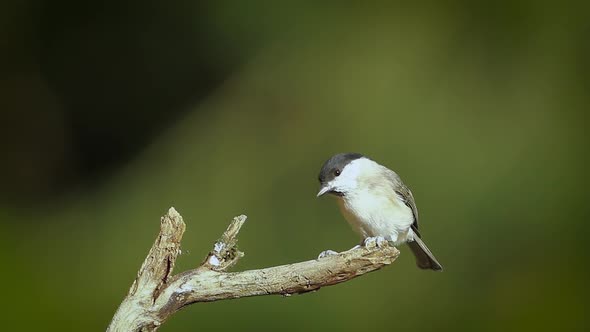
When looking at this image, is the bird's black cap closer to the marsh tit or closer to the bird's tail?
the marsh tit

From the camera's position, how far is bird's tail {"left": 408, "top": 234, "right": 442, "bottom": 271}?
10.9ft

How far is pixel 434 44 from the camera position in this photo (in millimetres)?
4664

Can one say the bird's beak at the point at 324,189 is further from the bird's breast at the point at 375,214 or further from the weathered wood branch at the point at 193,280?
the weathered wood branch at the point at 193,280

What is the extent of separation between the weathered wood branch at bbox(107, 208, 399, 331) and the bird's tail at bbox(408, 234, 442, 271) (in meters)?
1.16

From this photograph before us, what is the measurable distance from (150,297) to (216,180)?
2675 millimetres

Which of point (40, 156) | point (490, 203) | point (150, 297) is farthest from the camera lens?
point (40, 156)

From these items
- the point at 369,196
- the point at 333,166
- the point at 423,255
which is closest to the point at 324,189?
the point at 333,166

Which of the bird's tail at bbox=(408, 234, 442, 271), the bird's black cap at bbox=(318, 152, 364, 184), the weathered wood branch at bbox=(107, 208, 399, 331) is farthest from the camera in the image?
the bird's tail at bbox=(408, 234, 442, 271)

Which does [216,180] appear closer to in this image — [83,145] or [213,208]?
[213,208]

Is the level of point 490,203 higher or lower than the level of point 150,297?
lower

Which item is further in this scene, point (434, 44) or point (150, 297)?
point (434, 44)

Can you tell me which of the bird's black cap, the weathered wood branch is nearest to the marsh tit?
the bird's black cap

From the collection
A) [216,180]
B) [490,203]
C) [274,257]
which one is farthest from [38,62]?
[490,203]

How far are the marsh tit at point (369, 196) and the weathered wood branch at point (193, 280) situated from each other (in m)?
0.62
